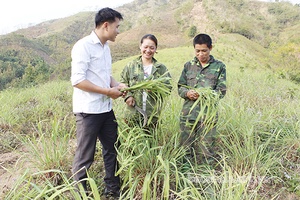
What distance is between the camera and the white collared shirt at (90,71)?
1850 millimetres

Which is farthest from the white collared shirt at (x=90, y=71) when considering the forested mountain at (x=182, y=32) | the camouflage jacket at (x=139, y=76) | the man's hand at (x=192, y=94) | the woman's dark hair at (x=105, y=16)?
the forested mountain at (x=182, y=32)

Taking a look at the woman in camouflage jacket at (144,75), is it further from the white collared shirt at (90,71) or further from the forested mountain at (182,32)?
the forested mountain at (182,32)

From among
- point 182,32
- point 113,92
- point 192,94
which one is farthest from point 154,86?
point 182,32

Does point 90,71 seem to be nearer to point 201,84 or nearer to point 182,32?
point 201,84

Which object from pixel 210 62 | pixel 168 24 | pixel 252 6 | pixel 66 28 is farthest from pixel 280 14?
pixel 66 28

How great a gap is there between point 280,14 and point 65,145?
6776cm

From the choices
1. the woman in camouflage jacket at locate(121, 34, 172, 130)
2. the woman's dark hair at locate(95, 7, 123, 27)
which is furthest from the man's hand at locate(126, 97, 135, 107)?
the woman's dark hair at locate(95, 7, 123, 27)

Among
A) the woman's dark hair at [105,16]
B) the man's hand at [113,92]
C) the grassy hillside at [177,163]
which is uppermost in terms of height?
the woman's dark hair at [105,16]

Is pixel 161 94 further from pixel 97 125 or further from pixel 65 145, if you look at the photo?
pixel 65 145

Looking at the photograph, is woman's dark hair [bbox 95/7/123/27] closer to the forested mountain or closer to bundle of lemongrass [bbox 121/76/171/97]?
bundle of lemongrass [bbox 121/76/171/97]

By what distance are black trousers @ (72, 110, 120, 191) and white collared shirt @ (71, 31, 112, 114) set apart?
A: 0.26 ft

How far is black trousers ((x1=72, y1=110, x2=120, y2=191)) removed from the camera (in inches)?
77.1

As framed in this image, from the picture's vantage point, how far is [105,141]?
222cm

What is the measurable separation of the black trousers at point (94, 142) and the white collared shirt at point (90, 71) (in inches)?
3.1
